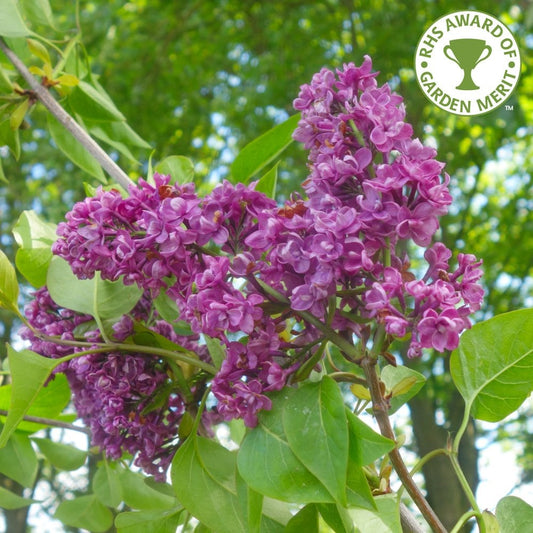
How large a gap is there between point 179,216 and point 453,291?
182 millimetres

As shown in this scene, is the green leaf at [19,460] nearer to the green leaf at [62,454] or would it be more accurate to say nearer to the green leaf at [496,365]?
the green leaf at [62,454]

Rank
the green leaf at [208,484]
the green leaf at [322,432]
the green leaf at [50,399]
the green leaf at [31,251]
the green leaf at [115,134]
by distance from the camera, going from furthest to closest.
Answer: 1. the green leaf at [115,134]
2. the green leaf at [50,399]
3. the green leaf at [31,251]
4. the green leaf at [208,484]
5. the green leaf at [322,432]

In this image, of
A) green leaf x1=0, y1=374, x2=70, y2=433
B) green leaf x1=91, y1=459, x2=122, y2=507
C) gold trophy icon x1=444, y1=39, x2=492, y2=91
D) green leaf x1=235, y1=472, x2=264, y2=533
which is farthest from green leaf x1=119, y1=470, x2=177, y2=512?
gold trophy icon x1=444, y1=39, x2=492, y2=91

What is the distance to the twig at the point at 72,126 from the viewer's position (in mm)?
676

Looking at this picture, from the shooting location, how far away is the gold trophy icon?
0.93 metres

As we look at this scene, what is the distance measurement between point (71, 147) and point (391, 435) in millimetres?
570

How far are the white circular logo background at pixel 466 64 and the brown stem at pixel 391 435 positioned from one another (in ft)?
1.75

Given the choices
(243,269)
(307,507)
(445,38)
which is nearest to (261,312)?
(243,269)

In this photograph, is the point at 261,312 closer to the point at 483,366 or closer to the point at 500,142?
the point at 483,366

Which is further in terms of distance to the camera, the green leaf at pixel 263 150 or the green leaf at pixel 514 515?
the green leaf at pixel 263 150

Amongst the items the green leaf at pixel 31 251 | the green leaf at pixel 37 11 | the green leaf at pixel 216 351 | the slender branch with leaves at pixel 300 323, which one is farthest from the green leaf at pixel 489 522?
the green leaf at pixel 37 11

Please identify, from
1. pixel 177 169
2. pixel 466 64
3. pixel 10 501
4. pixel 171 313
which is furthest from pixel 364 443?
pixel 466 64

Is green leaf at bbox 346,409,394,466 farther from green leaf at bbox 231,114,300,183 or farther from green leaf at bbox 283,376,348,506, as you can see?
green leaf at bbox 231,114,300,183

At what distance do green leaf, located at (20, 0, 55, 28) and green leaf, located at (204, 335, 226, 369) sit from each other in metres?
0.56
